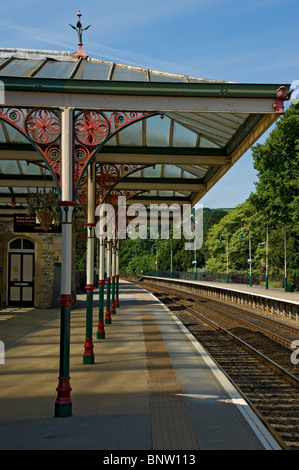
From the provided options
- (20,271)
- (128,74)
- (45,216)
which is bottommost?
(20,271)

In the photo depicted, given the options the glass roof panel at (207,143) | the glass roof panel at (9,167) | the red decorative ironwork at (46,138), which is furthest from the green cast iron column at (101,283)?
the red decorative ironwork at (46,138)

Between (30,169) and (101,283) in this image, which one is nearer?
(101,283)

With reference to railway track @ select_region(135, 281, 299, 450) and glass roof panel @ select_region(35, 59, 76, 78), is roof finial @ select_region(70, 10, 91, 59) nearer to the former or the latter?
glass roof panel @ select_region(35, 59, 76, 78)

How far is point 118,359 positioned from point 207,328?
10.5 m

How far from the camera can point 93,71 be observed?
1237 cm

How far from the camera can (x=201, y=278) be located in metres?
75.6

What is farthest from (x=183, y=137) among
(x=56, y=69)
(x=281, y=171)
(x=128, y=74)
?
(x=281, y=171)

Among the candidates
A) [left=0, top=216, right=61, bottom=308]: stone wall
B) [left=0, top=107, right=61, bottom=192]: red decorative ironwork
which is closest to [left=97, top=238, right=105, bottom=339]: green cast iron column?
[left=0, top=107, right=61, bottom=192]: red decorative ironwork

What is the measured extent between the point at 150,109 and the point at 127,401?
5.07 meters

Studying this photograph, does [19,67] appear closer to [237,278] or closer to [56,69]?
[56,69]

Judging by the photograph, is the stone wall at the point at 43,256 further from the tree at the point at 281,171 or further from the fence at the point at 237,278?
the fence at the point at 237,278
